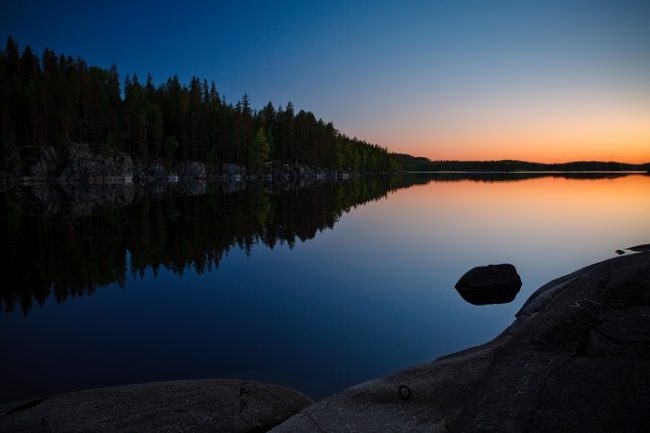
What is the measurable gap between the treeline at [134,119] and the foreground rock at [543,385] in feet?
315

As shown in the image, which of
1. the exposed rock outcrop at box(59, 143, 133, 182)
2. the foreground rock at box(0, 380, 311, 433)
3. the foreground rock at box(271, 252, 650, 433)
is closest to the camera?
the foreground rock at box(271, 252, 650, 433)

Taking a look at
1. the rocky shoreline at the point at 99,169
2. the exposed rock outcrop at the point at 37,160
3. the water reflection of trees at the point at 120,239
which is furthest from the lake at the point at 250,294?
the rocky shoreline at the point at 99,169

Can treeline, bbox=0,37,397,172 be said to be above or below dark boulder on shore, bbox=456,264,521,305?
above

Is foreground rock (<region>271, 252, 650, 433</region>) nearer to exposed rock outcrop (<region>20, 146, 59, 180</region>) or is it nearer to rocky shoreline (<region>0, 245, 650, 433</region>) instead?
rocky shoreline (<region>0, 245, 650, 433</region>)

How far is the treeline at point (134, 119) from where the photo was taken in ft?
298

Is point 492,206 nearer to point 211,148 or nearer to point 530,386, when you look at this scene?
point 530,386

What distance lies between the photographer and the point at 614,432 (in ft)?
14.8

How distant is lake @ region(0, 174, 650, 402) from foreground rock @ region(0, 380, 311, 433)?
2.00 metres

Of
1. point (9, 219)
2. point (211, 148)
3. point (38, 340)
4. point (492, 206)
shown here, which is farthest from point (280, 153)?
point (38, 340)

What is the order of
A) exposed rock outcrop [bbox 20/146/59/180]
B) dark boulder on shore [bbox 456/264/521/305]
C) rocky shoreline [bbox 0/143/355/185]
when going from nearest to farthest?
dark boulder on shore [bbox 456/264/521/305]
exposed rock outcrop [bbox 20/146/59/180]
rocky shoreline [bbox 0/143/355/185]

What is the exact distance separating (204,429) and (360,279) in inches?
550

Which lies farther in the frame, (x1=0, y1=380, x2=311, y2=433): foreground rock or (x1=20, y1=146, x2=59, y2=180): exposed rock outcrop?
(x1=20, y1=146, x2=59, y2=180): exposed rock outcrop

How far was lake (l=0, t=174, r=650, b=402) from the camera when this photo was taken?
11109 millimetres

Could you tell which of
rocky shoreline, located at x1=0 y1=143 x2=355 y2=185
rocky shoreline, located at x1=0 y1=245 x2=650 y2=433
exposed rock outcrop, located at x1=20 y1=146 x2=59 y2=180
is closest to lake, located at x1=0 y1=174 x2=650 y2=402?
rocky shoreline, located at x1=0 y1=245 x2=650 y2=433
